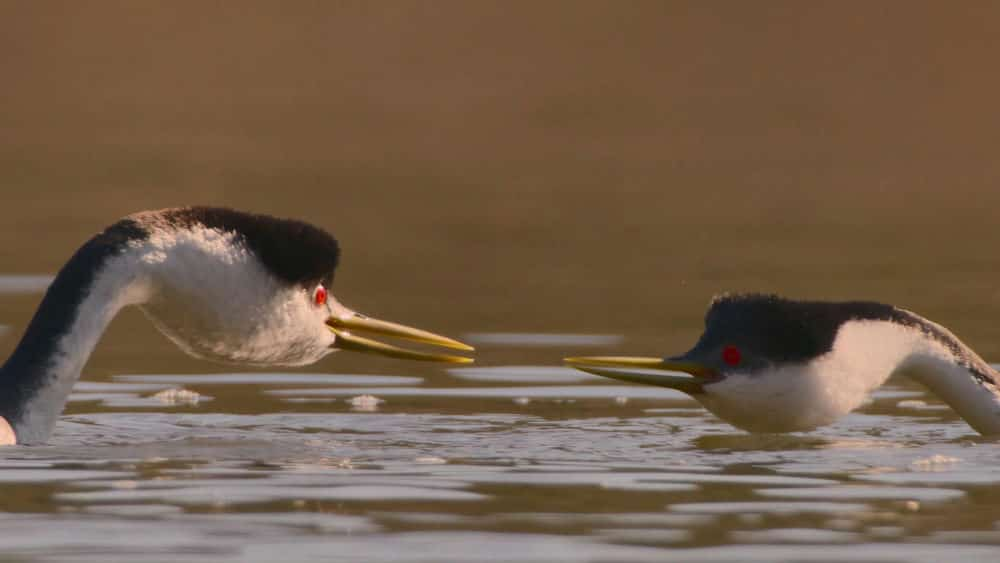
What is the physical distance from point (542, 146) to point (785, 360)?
78.5 feet

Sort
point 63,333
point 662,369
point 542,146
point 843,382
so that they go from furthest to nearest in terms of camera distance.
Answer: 1. point 542,146
2. point 662,369
3. point 843,382
4. point 63,333

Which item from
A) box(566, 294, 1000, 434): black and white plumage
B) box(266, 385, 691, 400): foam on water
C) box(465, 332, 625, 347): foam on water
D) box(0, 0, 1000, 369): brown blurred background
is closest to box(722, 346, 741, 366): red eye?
box(566, 294, 1000, 434): black and white plumage

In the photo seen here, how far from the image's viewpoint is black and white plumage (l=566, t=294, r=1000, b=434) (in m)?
12.1

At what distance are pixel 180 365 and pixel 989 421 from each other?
15.9ft

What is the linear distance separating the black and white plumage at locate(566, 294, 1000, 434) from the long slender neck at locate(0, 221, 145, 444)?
210 cm

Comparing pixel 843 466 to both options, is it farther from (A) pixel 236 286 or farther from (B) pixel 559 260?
(B) pixel 559 260

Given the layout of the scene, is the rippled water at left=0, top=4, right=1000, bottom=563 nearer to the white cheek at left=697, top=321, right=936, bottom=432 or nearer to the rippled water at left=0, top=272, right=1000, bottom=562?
the rippled water at left=0, top=272, right=1000, bottom=562

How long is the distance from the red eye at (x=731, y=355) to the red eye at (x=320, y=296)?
5.84 feet

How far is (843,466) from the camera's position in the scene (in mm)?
11328

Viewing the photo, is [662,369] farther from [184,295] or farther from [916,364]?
[184,295]

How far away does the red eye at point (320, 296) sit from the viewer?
12.1 metres

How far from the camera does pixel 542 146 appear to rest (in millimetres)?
35938

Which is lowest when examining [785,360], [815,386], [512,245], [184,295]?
[815,386]

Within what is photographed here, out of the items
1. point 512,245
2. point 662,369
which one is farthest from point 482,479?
point 512,245
